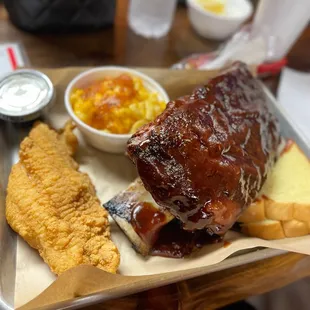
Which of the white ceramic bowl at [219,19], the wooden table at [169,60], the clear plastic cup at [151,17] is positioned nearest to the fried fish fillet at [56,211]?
the wooden table at [169,60]

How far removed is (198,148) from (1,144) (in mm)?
814

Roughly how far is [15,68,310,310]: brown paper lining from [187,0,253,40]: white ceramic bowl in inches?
27.1

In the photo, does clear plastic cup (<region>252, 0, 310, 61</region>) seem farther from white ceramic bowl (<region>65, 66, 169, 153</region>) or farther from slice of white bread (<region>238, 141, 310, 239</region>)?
slice of white bread (<region>238, 141, 310, 239</region>)

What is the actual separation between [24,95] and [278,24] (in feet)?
4.95

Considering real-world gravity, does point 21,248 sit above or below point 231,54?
below

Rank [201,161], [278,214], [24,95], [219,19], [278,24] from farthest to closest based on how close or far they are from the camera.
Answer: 1. [219,19]
2. [278,24]
3. [24,95]
4. [278,214]
5. [201,161]

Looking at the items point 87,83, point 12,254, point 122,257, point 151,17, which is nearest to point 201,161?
point 122,257

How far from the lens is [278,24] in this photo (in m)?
2.36

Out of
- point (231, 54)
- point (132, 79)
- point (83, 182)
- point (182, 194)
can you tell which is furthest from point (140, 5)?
point (182, 194)

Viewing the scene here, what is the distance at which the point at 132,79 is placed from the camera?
178cm

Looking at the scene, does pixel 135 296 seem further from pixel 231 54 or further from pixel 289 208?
pixel 231 54

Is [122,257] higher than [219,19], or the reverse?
[219,19]

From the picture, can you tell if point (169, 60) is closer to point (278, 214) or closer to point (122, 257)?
point (278, 214)

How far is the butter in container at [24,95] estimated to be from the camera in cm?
161
